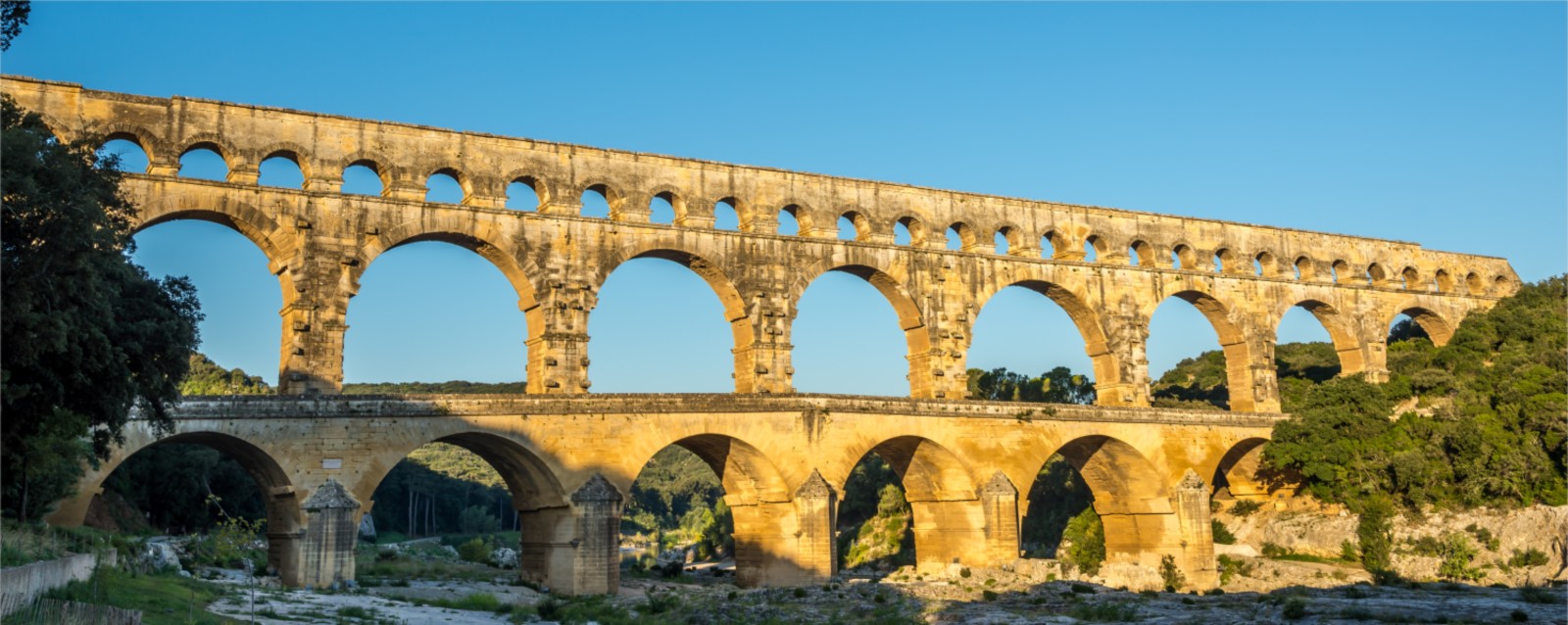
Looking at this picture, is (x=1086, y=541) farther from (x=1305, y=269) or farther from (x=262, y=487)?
(x=262, y=487)

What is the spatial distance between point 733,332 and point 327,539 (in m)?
12.6

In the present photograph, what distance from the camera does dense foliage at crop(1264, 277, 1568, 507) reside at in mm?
36625

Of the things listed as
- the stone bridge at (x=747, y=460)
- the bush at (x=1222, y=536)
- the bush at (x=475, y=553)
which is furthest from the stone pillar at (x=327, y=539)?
the bush at (x=1222, y=536)

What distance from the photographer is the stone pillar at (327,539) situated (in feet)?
88.7

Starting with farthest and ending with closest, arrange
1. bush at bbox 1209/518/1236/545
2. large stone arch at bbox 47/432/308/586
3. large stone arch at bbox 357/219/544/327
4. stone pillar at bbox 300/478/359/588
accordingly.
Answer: bush at bbox 1209/518/1236/545, large stone arch at bbox 357/219/544/327, stone pillar at bbox 300/478/359/588, large stone arch at bbox 47/432/308/586

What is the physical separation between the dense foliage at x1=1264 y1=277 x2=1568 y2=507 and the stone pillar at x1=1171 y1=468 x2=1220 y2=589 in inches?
163

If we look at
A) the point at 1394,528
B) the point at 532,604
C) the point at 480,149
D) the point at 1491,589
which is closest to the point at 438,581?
the point at 532,604

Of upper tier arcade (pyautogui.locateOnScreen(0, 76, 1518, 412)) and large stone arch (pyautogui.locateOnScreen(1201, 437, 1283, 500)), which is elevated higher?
upper tier arcade (pyautogui.locateOnScreen(0, 76, 1518, 412))

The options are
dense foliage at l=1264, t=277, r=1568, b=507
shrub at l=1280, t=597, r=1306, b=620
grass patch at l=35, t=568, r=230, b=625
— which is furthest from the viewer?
dense foliage at l=1264, t=277, r=1568, b=507

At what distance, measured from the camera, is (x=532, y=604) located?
1056 inches

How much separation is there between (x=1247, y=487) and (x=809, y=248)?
18093mm

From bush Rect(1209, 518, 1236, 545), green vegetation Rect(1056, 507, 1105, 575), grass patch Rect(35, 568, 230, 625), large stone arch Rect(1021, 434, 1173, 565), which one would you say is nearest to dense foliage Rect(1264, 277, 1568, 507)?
bush Rect(1209, 518, 1236, 545)

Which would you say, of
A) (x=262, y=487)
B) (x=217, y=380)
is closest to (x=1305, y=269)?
(x=262, y=487)

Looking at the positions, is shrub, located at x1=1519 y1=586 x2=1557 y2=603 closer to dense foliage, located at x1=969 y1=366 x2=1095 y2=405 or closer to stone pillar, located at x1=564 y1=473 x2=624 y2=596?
stone pillar, located at x1=564 y1=473 x2=624 y2=596
